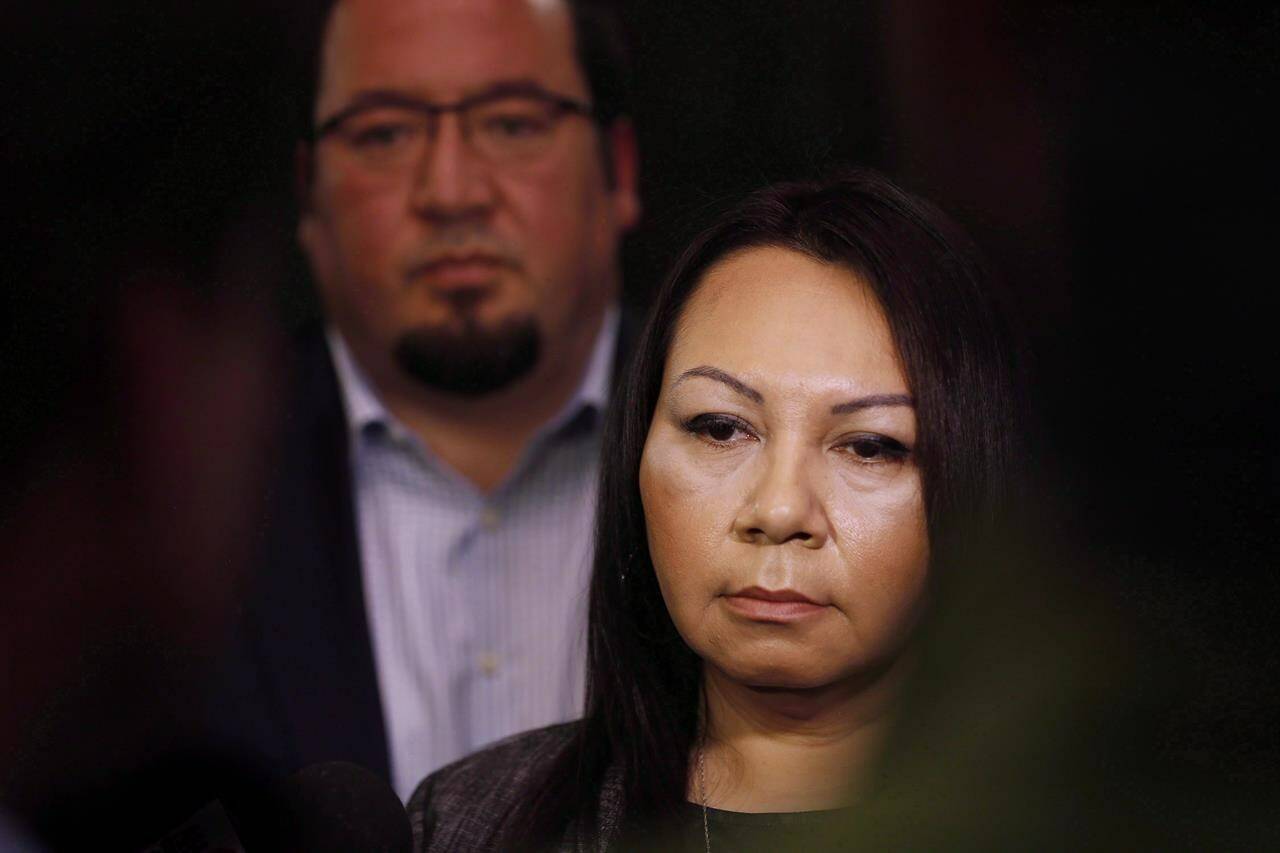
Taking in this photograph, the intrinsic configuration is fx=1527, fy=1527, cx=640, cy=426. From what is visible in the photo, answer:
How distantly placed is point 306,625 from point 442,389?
1.15 ft

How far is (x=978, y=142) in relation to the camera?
189 centimetres

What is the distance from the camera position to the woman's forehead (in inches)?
59.5

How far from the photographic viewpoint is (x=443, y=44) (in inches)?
76.5

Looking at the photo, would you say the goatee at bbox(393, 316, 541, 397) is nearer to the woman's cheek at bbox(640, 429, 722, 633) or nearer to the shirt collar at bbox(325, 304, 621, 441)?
the shirt collar at bbox(325, 304, 621, 441)

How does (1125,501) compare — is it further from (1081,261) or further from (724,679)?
(724,679)

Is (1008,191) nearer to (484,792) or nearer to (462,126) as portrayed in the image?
(462,126)

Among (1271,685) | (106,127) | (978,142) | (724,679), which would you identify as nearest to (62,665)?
(106,127)

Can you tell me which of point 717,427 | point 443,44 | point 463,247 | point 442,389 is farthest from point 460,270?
point 717,427

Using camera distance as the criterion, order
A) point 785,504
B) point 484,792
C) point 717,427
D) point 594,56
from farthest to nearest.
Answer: point 594,56, point 484,792, point 717,427, point 785,504

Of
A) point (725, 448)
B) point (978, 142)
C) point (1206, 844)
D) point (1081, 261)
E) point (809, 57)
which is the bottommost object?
point (1206, 844)

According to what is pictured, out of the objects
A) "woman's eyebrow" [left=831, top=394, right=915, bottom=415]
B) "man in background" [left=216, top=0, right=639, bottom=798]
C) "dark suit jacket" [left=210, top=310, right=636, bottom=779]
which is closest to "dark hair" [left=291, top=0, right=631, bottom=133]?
"man in background" [left=216, top=0, right=639, bottom=798]

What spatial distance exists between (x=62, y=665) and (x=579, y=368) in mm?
756

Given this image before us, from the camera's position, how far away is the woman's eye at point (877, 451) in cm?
152

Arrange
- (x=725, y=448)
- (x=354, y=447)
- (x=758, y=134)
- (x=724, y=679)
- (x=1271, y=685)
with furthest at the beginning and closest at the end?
(x=354, y=447) < (x=758, y=134) < (x=1271, y=685) < (x=724, y=679) < (x=725, y=448)
